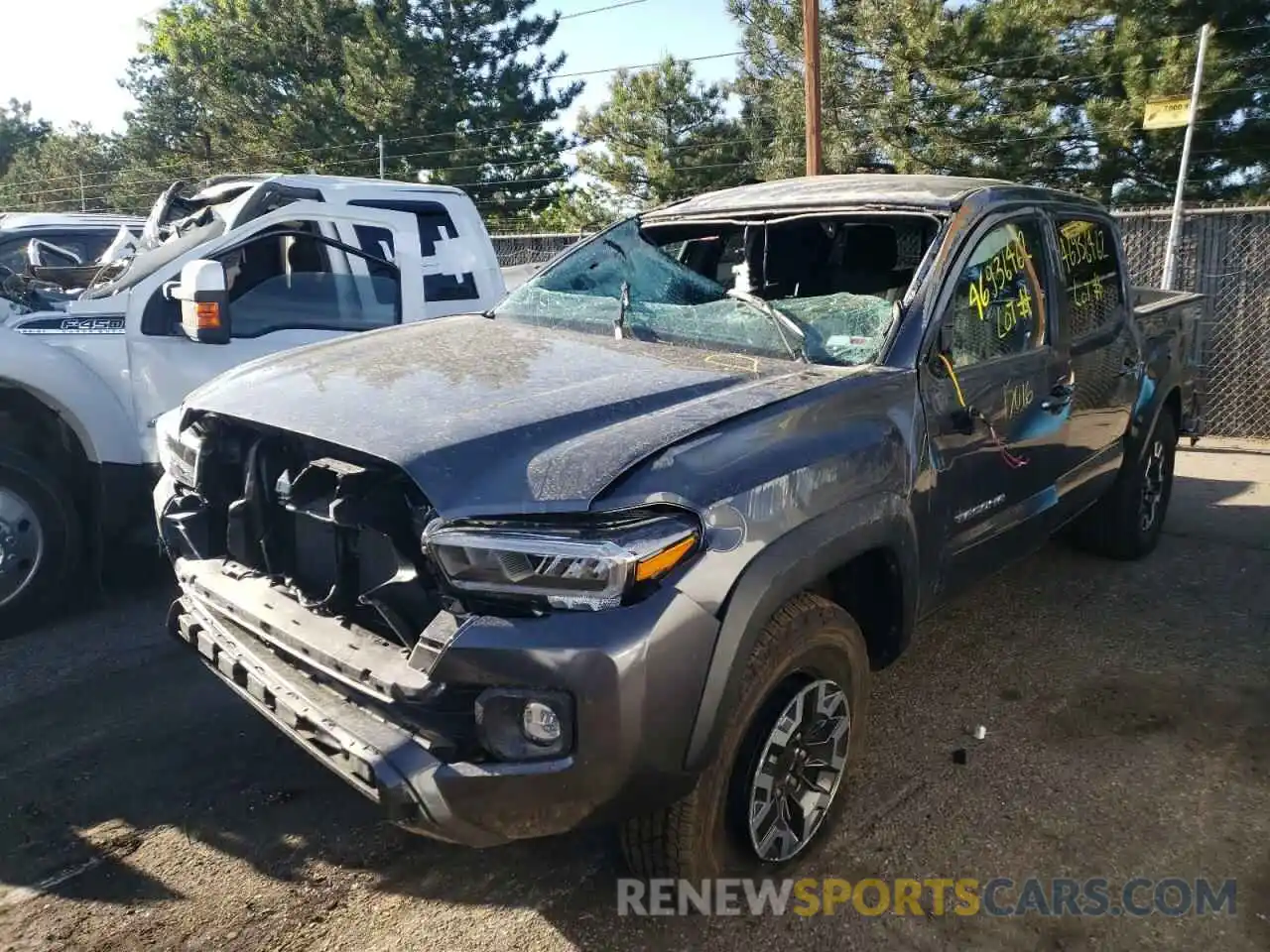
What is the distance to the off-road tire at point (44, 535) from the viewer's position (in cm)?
444

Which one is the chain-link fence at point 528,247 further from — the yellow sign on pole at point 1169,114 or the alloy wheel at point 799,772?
→ the alloy wheel at point 799,772

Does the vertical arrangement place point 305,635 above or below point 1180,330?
below

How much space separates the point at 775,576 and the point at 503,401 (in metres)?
0.86

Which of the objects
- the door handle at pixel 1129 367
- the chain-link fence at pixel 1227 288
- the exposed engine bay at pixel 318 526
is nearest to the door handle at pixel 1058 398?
the door handle at pixel 1129 367

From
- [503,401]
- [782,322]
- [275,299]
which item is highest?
[275,299]

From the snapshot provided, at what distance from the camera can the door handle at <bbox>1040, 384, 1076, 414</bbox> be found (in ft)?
12.6

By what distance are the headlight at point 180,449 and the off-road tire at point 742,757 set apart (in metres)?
1.74

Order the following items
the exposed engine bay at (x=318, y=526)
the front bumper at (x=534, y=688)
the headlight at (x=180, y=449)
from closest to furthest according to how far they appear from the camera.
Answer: the front bumper at (x=534, y=688) < the exposed engine bay at (x=318, y=526) < the headlight at (x=180, y=449)

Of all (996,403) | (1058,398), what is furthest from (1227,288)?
(996,403)

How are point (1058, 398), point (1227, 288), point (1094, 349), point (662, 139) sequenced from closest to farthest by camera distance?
point (1058, 398)
point (1094, 349)
point (1227, 288)
point (662, 139)

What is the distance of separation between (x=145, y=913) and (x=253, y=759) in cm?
79

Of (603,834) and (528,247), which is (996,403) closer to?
(603,834)

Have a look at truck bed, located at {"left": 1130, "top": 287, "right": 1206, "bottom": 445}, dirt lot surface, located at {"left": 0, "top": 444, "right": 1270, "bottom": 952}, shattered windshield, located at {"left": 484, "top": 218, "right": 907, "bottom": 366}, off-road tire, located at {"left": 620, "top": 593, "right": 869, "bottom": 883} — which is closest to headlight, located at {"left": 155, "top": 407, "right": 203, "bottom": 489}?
dirt lot surface, located at {"left": 0, "top": 444, "right": 1270, "bottom": 952}

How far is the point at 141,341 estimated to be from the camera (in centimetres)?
471
